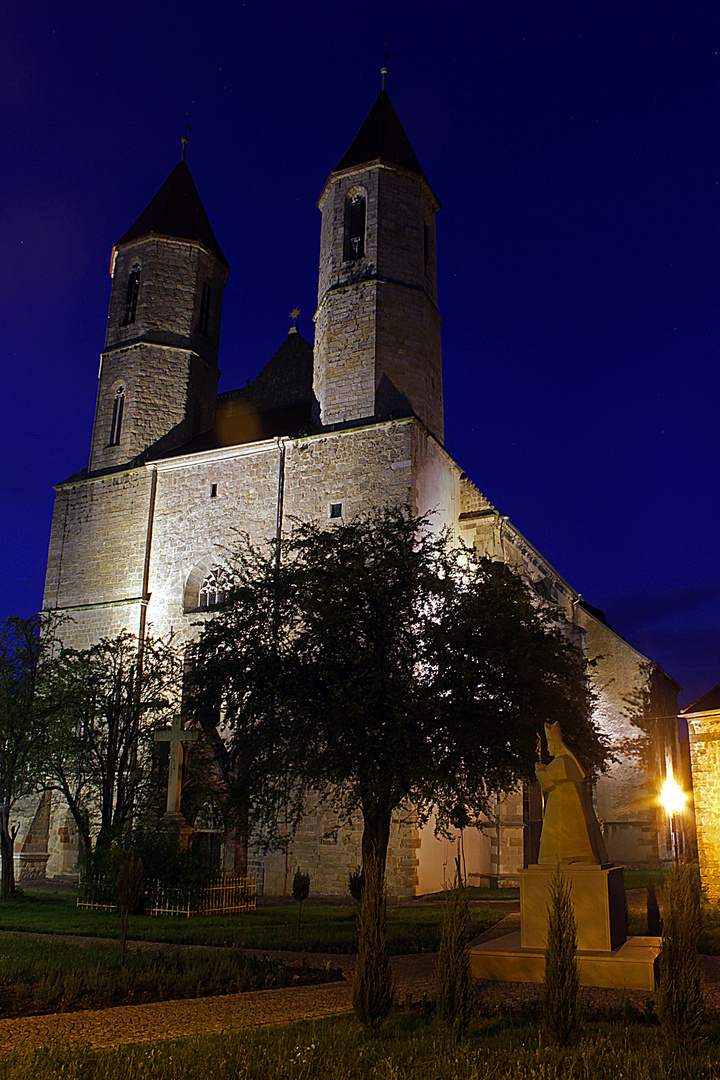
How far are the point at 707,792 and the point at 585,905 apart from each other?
12654mm

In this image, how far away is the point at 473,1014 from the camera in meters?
6.66

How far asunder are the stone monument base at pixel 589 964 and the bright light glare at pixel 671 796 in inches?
867

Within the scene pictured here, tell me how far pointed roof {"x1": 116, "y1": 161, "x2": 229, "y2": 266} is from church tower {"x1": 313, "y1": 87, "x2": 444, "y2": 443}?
17.8ft

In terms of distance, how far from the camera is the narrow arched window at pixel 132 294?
28750 mm

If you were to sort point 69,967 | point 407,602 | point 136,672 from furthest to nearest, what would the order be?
point 136,672 → point 407,602 → point 69,967

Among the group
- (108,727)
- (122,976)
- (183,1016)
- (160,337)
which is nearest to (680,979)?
(183,1016)

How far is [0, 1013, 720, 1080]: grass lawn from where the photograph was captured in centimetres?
494

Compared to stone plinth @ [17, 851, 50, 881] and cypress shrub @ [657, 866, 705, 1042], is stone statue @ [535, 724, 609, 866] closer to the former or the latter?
cypress shrub @ [657, 866, 705, 1042]

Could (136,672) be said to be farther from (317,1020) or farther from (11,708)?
(317,1020)

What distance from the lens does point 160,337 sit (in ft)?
91.9

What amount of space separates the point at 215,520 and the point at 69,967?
16459 millimetres

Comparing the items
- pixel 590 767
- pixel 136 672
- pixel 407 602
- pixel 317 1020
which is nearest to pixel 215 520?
pixel 136 672

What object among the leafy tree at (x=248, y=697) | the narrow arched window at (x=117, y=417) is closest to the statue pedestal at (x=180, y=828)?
the leafy tree at (x=248, y=697)

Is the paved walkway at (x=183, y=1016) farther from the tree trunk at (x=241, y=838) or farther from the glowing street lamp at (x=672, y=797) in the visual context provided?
the glowing street lamp at (x=672, y=797)
